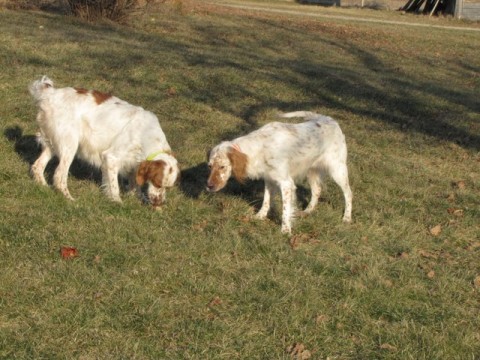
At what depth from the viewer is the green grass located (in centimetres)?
404

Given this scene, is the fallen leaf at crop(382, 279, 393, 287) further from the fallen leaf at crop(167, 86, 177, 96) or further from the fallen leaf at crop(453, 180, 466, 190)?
the fallen leaf at crop(167, 86, 177, 96)

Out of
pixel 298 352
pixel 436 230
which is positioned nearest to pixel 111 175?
pixel 298 352

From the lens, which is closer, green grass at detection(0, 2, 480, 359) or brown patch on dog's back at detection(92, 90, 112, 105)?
green grass at detection(0, 2, 480, 359)

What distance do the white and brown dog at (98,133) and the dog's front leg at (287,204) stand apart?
41.5 inches

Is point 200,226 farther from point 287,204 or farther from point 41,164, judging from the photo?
point 41,164

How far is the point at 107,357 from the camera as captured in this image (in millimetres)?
3715

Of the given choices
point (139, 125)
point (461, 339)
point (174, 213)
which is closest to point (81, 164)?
point (139, 125)

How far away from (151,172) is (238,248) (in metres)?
1.18

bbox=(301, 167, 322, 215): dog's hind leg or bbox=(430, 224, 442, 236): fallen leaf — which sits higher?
bbox=(301, 167, 322, 215): dog's hind leg

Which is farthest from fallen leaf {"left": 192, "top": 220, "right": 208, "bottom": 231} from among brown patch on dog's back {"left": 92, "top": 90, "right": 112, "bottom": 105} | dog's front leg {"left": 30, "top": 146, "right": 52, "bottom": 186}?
dog's front leg {"left": 30, "top": 146, "right": 52, "bottom": 186}

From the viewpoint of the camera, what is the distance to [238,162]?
573 cm

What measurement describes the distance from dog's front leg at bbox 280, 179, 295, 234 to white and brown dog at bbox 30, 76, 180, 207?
1.06 metres

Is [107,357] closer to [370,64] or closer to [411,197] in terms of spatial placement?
[411,197]

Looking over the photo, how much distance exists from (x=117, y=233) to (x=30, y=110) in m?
4.46
